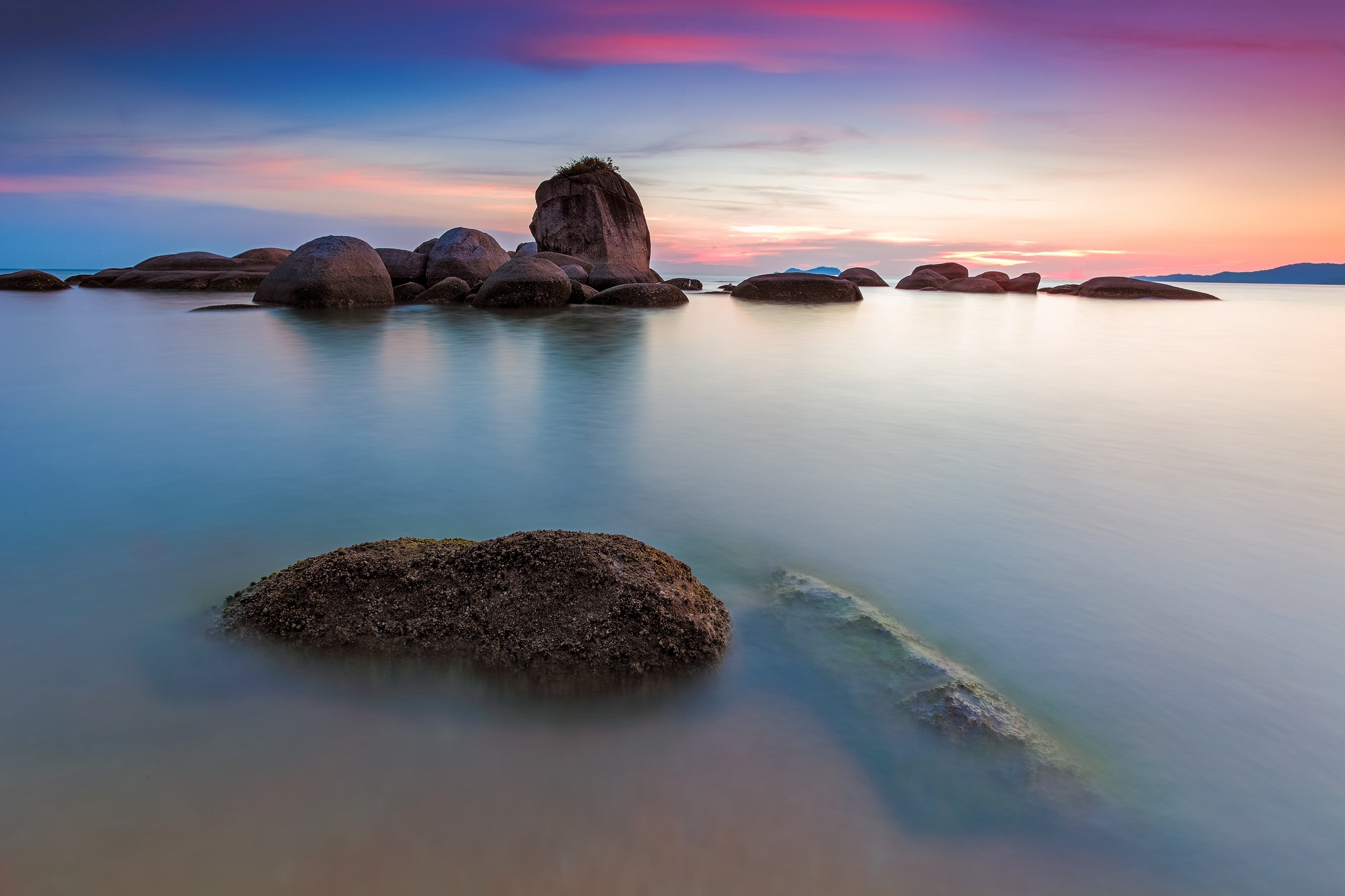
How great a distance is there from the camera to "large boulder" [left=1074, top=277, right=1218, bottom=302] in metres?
35.4

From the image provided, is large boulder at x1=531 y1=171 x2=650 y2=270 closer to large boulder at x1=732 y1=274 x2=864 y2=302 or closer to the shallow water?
large boulder at x1=732 y1=274 x2=864 y2=302

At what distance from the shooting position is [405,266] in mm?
22109

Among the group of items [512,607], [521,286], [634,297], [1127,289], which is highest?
[1127,289]

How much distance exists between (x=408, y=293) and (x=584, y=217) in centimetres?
1055

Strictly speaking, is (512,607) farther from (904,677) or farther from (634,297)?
(634,297)

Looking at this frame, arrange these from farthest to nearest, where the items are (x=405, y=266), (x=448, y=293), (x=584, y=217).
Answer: (x=584, y=217)
(x=405, y=266)
(x=448, y=293)

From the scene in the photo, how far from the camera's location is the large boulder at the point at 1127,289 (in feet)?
116

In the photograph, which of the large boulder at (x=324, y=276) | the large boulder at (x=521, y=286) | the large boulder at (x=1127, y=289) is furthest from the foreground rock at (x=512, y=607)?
the large boulder at (x=1127, y=289)

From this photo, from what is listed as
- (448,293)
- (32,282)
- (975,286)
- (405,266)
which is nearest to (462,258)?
(448,293)

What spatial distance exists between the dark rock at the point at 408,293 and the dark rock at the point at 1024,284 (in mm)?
32603

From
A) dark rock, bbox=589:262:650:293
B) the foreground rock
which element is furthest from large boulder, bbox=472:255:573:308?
the foreground rock

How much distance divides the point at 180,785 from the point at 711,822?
127 cm

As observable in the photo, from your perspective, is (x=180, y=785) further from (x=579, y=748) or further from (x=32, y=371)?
(x=32, y=371)

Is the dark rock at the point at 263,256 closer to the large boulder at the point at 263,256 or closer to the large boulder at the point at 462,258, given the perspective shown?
the large boulder at the point at 263,256
